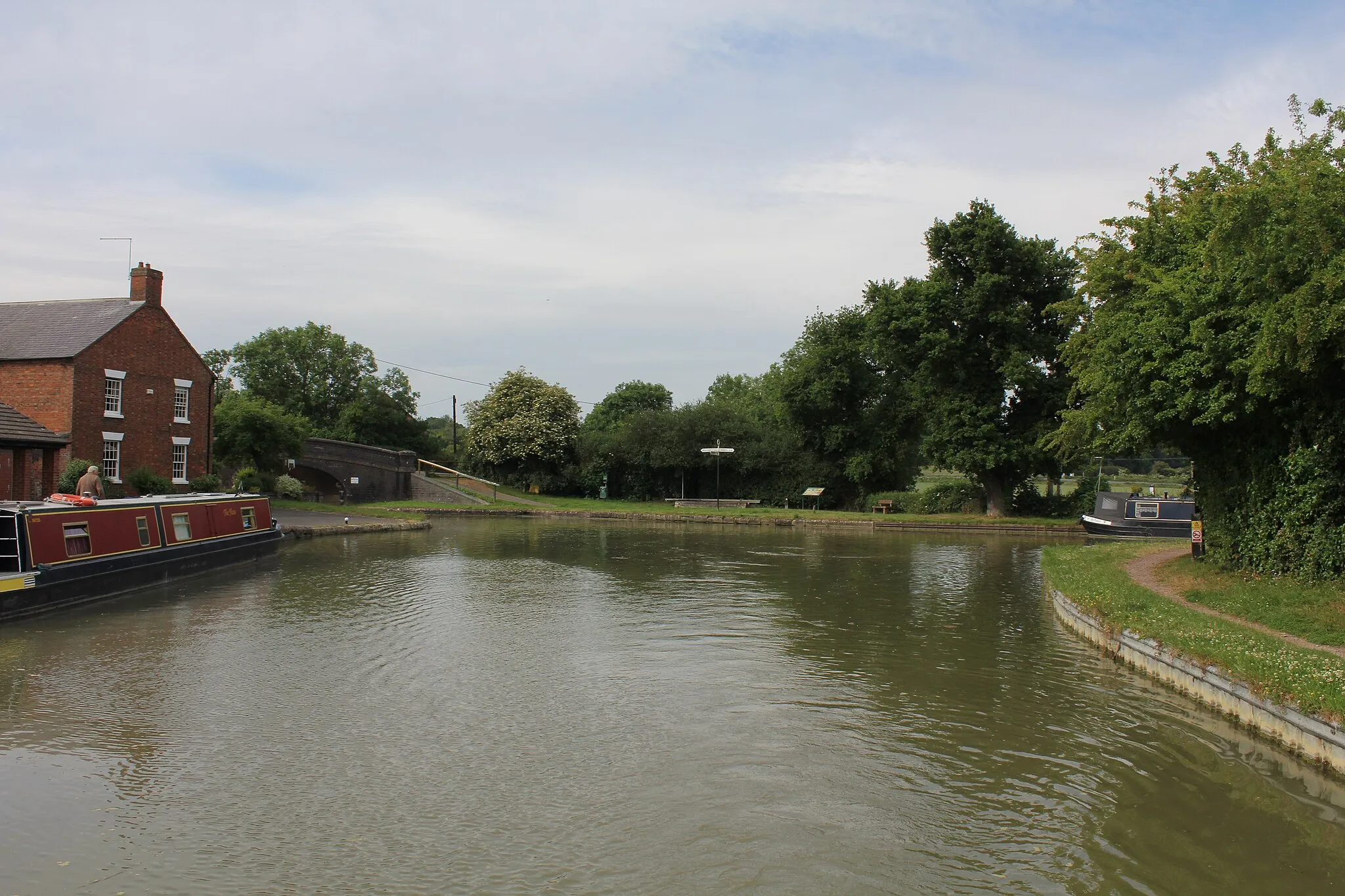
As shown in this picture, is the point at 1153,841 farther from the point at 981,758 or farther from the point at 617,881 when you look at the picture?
the point at 617,881

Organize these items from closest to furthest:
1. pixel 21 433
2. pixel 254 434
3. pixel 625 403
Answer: pixel 21 433 < pixel 254 434 < pixel 625 403

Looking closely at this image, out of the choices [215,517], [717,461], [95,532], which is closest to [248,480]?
[215,517]

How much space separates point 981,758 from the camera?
7.47m

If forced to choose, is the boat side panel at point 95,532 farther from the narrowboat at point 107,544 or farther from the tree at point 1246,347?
the tree at point 1246,347

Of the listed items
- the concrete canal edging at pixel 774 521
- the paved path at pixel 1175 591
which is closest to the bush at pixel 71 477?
the concrete canal edging at pixel 774 521

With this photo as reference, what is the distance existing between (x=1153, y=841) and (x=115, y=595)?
50.9 ft

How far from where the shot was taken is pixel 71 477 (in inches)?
900

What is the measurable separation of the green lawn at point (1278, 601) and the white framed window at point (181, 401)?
27250 mm

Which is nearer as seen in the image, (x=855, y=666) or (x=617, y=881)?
(x=617, y=881)

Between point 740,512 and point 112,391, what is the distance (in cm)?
2160

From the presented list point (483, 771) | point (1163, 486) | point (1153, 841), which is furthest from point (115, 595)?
point (1163, 486)

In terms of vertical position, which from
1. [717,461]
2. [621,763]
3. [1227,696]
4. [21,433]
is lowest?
[621,763]

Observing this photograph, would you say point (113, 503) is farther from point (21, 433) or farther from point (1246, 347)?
point (1246, 347)

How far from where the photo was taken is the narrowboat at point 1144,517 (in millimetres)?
26672
